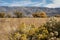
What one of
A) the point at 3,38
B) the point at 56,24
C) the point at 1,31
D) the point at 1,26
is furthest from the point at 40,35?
the point at 1,26

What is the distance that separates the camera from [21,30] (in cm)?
1331

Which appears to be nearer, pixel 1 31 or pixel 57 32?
pixel 57 32

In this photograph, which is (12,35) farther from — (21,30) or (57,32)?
(57,32)

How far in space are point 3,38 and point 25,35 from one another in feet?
5.69

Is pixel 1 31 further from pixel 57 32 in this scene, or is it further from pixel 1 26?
pixel 57 32

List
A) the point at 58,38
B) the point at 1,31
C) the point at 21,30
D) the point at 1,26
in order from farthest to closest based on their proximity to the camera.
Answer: the point at 1,26
the point at 1,31
the point at 21,30
the point at 58,38

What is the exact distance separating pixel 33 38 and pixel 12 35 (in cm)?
134

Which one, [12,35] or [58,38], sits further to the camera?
[12,35]

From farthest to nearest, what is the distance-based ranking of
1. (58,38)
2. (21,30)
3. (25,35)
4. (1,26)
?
(1,26), (21,30), (25,35), (58,38)

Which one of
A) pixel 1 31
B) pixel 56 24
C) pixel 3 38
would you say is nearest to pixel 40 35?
pixel 56 24

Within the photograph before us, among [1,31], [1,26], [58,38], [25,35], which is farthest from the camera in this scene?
[1,26]

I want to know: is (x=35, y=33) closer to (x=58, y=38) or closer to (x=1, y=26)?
(x=58, y=38)

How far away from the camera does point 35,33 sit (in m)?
12.6

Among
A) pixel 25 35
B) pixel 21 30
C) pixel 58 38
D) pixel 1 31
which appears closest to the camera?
pixel 58 38
